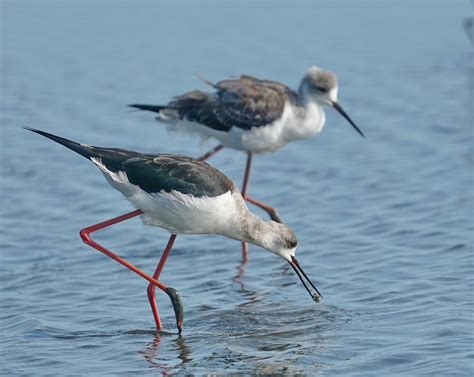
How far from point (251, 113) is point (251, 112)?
0.04 feet

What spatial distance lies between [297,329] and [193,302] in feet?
4.11

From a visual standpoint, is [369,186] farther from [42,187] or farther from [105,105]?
[105,105]

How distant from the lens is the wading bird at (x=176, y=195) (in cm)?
940

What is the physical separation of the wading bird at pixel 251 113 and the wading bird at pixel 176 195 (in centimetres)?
291

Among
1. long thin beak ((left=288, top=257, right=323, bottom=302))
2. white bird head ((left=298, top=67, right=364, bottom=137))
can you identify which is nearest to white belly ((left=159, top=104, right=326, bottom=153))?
white bird head ((left=298, top=67, right=364, bottom=137))

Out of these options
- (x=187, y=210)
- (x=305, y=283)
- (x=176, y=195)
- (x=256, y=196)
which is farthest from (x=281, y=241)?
(x=256, y=196)

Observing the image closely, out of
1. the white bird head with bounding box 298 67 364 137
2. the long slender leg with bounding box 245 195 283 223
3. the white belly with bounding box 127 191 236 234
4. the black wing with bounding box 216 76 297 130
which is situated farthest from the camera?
the white bird head with bounding box 298 67 364 137

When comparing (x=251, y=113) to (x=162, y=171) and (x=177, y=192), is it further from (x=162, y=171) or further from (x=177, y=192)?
(x=177, y=192)

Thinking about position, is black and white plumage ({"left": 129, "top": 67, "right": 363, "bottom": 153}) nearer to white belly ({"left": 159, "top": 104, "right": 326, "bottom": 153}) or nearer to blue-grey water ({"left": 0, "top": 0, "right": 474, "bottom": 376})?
white belly ({"left": 159, "top": 104, "right": 326, "bottom": 153})

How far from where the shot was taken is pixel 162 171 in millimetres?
9531

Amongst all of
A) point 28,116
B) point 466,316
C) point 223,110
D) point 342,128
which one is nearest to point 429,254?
point 466,316

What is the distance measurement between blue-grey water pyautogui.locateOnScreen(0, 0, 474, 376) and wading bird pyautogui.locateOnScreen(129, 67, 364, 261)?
1.81 feet

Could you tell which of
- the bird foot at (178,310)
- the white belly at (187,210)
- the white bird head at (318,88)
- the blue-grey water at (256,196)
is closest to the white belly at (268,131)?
the white bird head at (318,88)

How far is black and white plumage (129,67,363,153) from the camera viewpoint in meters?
12.6
